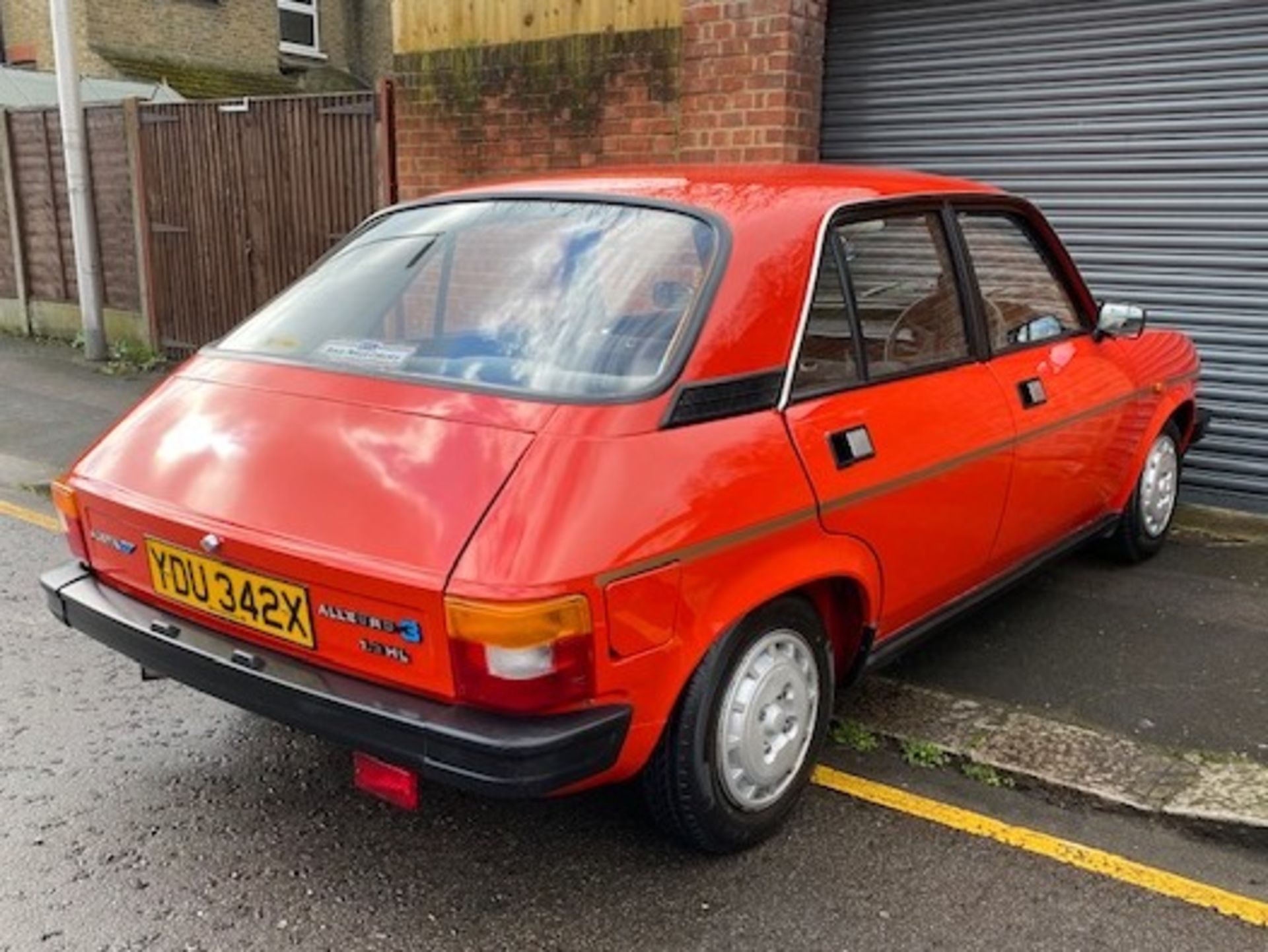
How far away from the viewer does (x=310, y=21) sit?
70.9 ft

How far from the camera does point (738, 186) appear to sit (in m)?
3.25

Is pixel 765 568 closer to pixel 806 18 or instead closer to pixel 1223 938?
pixel 1223 938

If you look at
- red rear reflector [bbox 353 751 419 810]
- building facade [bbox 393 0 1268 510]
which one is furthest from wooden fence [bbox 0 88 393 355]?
red rear reflector [bbox 353 751 419 810]

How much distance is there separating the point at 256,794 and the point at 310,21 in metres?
21.2

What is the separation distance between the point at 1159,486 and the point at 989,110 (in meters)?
2.47

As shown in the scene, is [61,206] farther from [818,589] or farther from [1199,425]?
[818,589]

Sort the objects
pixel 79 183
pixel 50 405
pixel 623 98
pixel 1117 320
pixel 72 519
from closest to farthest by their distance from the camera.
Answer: pixel 72 519 < pixel 1117 320 < pixel 623 98 < pixel 50 405 < pixel 79 183

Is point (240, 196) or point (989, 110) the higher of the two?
point (989, 110)

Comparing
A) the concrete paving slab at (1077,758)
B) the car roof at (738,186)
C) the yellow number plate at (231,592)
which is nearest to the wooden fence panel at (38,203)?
the car roof at (738,186)

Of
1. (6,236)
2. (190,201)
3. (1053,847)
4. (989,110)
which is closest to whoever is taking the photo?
(1053,847)

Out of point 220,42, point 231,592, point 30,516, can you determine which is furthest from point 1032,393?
point 220,42

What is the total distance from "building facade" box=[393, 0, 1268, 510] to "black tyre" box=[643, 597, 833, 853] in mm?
3928

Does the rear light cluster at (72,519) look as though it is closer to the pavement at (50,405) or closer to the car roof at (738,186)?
the car roof at (738,186)

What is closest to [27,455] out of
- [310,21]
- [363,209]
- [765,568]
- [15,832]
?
[363,209]
